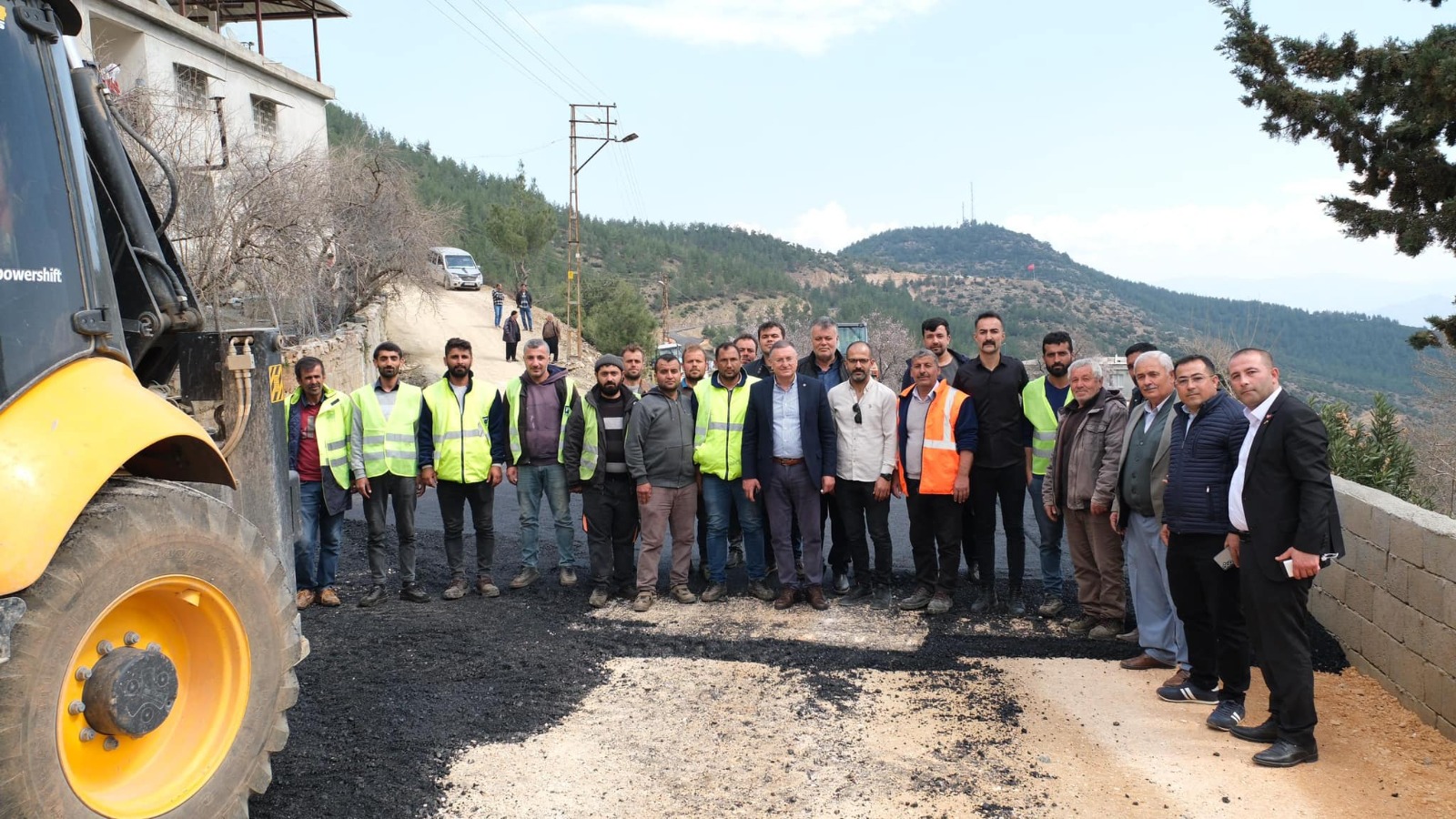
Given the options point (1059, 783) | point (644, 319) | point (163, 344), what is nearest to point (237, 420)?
point (163, 344)

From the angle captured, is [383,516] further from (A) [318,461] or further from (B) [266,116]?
(B) [266,116]

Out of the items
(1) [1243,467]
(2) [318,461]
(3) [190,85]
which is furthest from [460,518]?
(3) [190,85]

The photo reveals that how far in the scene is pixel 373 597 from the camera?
7730 mm

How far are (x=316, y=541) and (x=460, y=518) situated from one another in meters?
1.09

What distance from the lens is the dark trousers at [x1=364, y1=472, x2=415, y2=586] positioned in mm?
7785

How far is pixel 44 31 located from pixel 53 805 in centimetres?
226

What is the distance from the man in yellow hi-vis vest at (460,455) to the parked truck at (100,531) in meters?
4.00

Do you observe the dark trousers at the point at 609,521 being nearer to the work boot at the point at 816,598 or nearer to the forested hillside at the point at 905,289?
the work boot at the point at 816,598

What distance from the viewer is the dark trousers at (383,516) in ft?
25.5

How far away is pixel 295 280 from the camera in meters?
20.4

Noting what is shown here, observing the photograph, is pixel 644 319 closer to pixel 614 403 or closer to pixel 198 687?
→ pixel 614 403

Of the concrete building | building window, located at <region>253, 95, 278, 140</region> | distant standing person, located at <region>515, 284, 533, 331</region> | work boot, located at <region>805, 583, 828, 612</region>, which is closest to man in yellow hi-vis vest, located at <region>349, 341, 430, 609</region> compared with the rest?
work boot, located at <region>805, 583, 828, 612</region>

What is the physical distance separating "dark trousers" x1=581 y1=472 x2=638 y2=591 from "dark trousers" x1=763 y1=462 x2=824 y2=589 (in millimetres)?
1128

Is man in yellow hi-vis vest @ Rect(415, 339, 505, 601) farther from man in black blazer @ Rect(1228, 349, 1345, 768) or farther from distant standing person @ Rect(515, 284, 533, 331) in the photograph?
distant standing person @ Rect(515, 284, 533, 331)
